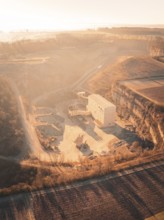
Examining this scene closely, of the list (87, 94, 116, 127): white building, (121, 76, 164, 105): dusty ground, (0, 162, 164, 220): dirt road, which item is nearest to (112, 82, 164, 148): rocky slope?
(121, 76, 164, 105): dusty ground

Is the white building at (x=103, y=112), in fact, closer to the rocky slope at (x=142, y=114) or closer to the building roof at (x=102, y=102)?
the building roof at (x=102, y=102)

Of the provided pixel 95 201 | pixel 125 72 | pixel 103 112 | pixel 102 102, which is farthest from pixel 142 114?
pixel 125 72

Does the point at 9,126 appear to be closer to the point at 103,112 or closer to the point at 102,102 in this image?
the point at 103,112

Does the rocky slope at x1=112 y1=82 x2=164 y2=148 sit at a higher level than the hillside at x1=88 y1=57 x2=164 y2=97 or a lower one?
lower

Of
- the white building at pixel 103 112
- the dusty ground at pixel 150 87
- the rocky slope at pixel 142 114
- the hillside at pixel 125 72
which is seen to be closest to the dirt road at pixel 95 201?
the rocky slope at pixel 142 114

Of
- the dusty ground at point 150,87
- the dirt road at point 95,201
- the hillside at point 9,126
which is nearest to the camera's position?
the dirt road at point 95,201

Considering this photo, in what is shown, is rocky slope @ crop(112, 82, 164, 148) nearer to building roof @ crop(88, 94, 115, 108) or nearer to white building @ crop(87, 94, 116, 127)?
white building @ crop(87, 94, 116, 127)

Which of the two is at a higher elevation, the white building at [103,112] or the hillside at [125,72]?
the hillside at [125,72]
